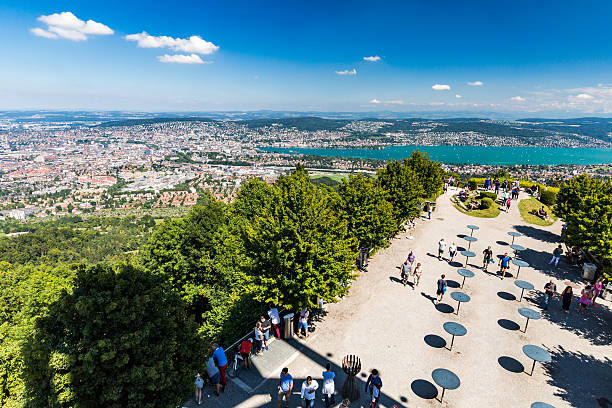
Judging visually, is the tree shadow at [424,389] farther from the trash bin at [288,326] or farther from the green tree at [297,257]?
the trash bin at [288,326]

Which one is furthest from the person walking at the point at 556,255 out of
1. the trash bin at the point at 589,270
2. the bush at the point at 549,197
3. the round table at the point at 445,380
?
the round table at the point at 445,380

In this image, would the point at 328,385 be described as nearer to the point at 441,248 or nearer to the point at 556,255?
the point at 441,248

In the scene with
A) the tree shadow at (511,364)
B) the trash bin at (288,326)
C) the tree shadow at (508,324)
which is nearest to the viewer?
the tree shadow at (511,364)

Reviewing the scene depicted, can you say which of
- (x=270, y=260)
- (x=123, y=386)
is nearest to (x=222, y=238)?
(x=270, y=260)

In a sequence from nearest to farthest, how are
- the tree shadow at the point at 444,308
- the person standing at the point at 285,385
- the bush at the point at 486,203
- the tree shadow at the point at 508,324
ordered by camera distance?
the person standing at the point at 285,385
the tree shadow at the point at 508,324
the tree shadow at the point at 444,308
the bush at the point at 486,203

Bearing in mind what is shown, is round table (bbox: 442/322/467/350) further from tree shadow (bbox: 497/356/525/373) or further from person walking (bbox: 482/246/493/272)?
person walking (bbox: 482/246/493/272)

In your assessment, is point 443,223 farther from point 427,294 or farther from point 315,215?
point 315,215

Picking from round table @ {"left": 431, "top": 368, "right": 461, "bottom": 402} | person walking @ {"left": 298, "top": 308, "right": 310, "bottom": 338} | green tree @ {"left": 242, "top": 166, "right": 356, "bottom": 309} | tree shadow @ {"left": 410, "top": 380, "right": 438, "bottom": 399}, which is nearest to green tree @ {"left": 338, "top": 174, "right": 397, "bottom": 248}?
green tree @ {"left": 242, "top": 166, "right": 356, "bottom": 309}

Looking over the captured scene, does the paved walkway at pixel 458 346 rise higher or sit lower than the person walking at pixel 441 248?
lower
